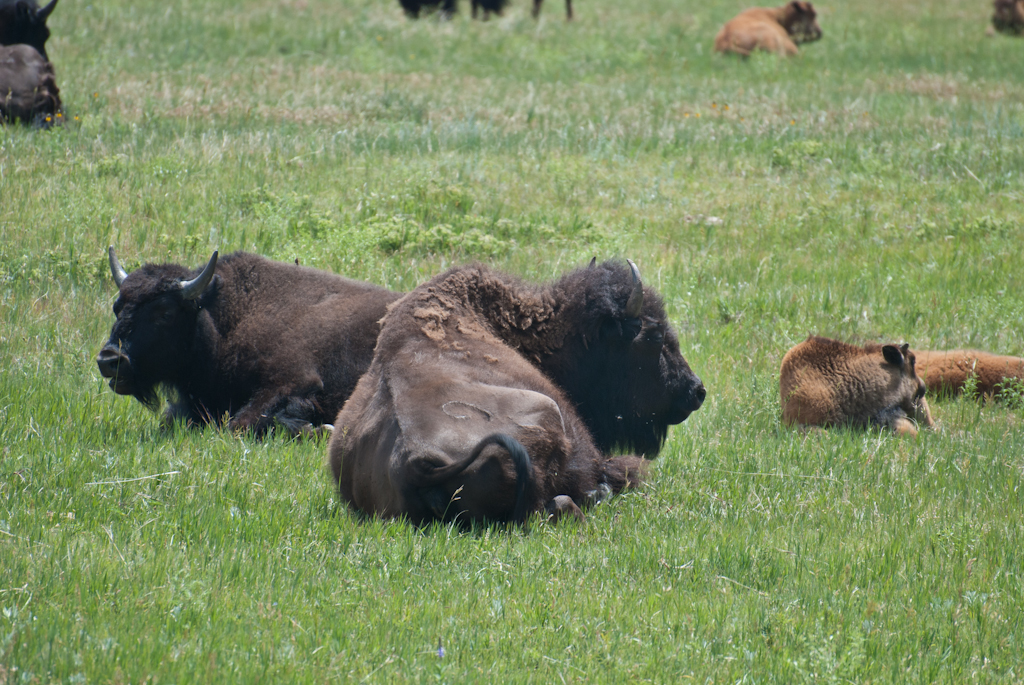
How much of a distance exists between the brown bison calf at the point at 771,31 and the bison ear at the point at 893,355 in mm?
18439

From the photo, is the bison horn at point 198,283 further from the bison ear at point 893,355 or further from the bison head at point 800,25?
the bison head at point 800,25

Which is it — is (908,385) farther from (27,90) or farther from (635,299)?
(27,90)

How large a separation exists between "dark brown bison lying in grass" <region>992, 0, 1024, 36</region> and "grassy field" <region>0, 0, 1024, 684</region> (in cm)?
876

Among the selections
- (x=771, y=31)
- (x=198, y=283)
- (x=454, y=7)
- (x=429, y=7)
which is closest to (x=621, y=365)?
(x=198, y=283)

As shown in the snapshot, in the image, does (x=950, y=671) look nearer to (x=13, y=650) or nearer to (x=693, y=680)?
(x=693, y=680)

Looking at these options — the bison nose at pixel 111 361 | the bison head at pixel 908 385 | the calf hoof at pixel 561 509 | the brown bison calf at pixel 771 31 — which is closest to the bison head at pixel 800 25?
the brown bison calf at pixel 771 31

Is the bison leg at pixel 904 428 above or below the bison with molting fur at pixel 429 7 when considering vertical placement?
below

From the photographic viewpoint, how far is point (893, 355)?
7602mm

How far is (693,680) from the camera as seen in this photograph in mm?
3691

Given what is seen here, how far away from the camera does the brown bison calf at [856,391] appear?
24.8ft

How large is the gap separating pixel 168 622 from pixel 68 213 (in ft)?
26.4

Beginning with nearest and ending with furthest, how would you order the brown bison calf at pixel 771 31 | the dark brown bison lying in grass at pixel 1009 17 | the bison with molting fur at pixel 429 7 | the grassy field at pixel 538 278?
1. the grassy field at pixel 538 278
2. the brown bison calf at pixel 771 31
3. the bison with molting fur at pixel 429 7
4. the dark brown bison lying in grass at pixel 1009 17

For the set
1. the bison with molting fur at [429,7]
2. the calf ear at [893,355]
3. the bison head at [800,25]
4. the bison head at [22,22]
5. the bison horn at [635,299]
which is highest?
the bison head at [800,25]

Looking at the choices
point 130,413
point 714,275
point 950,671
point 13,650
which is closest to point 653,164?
point 714,275
